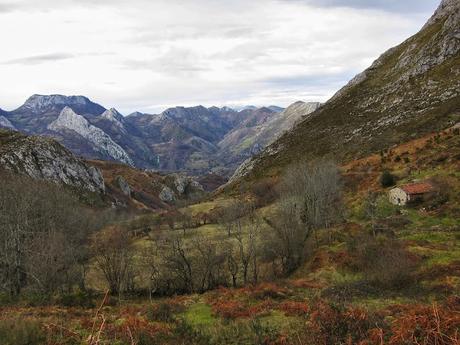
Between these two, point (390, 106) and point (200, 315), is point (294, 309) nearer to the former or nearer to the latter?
point (200, 315)

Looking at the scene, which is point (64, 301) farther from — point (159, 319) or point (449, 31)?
point (449, 31)

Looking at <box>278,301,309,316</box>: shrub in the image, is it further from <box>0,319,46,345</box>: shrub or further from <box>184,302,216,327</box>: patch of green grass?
<box>0,319,46,345</box>: shrub

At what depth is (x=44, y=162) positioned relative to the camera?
152 m

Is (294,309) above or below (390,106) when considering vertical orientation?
below

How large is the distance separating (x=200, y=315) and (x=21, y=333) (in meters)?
10.4

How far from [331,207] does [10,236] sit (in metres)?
43.7

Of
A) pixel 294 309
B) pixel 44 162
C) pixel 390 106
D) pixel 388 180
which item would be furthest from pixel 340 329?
pixel 44 162

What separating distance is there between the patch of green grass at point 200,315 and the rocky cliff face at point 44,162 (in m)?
121

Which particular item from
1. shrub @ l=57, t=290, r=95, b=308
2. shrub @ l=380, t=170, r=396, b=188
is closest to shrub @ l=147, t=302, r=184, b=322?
shrub @ l=57, t=290, r=95, b=308

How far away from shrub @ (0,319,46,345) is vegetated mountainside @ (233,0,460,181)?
319 feet

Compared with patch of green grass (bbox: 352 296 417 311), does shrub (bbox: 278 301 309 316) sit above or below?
above

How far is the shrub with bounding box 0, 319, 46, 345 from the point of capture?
14046mm

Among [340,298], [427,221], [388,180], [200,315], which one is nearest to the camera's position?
[200,315]

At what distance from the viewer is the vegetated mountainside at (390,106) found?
106875 millimetres
